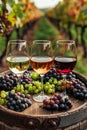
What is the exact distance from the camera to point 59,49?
7.88ft

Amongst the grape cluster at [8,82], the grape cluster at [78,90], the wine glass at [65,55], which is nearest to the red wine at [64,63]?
the wine glass at [65,55]

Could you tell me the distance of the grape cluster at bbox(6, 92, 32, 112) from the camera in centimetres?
222

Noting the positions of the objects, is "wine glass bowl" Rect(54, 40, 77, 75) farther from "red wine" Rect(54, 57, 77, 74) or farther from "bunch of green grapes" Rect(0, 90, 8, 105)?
"bunch of green grapes" Rect(0, 90, 8, 105)

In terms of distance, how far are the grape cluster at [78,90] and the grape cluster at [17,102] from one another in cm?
38

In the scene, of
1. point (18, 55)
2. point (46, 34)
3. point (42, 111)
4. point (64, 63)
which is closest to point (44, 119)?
point (42, 111)

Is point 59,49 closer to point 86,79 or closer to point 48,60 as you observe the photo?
point 48,60

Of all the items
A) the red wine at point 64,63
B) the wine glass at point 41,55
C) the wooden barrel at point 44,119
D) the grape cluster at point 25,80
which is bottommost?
the wooden barrel at point 44,119

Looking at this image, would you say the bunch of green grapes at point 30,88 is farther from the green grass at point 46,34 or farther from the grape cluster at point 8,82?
the green grass at point 46,34

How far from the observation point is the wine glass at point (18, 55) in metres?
2.42

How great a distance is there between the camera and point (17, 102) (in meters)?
2.24

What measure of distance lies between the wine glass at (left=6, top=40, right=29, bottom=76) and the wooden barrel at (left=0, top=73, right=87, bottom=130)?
1.16 ft

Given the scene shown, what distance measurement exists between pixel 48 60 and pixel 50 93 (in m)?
0.36

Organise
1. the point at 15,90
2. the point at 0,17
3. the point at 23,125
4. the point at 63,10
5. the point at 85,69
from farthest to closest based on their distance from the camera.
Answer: the point at 63,10, the point at 85,69, the point at 0,17, the point at 15,90, the point at 23,125

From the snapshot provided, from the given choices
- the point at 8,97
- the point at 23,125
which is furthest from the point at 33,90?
the point at 23,125
